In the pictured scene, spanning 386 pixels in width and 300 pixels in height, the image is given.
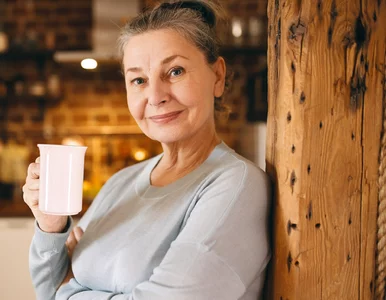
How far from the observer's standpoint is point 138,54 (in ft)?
3.59

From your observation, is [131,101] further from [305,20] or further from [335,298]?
[335,298]

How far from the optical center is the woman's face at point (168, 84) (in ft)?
3.51

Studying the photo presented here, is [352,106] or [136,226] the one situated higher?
[352,106]

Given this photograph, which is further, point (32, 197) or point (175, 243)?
point (32, 197)

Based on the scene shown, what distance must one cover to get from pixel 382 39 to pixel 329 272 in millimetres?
490

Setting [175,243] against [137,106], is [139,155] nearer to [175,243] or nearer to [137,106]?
[137,106]

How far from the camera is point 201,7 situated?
1154mm

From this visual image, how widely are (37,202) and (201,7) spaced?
633 millimetres

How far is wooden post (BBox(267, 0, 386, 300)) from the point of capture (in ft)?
2.99

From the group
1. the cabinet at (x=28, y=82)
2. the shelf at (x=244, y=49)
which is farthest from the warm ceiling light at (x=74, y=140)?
the shelf at (x=244, y=49)

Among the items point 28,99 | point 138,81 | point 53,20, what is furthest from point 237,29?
point 138,81

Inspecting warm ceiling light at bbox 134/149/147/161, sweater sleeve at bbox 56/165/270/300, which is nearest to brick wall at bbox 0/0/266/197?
warm ceiling light at bbox 134/149/147/161

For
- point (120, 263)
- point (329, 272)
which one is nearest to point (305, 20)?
point (329, 272)

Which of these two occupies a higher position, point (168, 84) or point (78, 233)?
point (168, 84)
